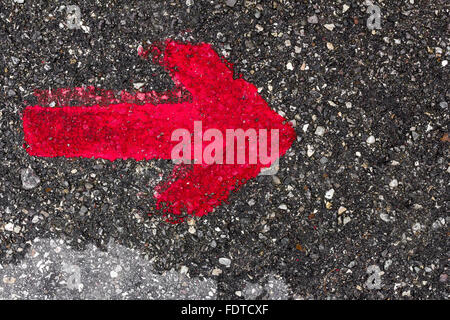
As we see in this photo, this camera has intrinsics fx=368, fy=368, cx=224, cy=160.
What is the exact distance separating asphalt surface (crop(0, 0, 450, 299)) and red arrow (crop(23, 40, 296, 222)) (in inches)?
2.5

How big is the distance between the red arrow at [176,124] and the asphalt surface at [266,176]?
64 mm

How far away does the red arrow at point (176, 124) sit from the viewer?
2.23 meters

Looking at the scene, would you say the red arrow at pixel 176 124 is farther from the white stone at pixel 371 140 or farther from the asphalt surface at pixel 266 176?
the white stone at pixel 371 140

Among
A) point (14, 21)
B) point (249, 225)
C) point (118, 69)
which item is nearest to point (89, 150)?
point (118, 69)

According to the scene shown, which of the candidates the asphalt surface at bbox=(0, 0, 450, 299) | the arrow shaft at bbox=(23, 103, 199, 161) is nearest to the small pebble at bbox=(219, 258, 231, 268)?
the asphalt surface at bbox=(0, 0, 450, 299)

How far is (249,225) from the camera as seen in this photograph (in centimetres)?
223

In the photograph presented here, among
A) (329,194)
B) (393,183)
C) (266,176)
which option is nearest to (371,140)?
(393,183)

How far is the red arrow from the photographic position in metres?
2.23

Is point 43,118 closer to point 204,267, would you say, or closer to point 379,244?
point 204,267

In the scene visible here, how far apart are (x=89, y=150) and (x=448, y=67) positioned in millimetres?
2243

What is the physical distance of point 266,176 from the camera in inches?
88.0

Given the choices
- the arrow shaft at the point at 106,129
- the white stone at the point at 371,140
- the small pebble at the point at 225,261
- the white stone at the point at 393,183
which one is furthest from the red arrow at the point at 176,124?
the white stone at the point at 393,183
